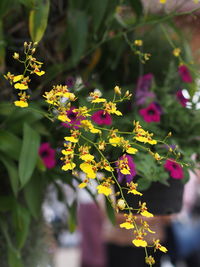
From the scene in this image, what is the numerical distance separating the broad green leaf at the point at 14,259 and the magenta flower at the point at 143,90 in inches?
15.3

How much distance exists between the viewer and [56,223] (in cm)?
154

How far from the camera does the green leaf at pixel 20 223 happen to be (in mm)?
803

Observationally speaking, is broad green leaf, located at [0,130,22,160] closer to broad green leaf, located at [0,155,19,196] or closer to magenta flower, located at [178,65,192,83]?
broad green leaf, located at [0,155,19,196]

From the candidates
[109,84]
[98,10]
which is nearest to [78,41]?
[98,10]

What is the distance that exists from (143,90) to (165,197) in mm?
242

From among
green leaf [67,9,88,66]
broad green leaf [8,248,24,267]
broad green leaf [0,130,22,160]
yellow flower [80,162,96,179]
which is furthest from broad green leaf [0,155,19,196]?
yellow flower [80,162,96,179]

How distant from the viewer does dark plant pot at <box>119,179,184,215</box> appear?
780 millimetres

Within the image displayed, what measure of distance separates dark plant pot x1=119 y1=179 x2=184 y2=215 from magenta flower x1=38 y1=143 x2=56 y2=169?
7.1 inches

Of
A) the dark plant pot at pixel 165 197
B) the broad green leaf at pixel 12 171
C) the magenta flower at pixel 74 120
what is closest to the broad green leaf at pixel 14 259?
the broad green leaf at pixel 12 171

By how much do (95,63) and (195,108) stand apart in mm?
295

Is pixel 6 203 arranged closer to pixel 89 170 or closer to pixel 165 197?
pixel 165 197

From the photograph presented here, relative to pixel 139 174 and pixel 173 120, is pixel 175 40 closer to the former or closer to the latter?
pixel 173 120

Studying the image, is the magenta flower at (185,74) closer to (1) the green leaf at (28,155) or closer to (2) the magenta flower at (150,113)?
(2) the magenta flower at (150,113)

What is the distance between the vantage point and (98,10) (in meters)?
0.86
